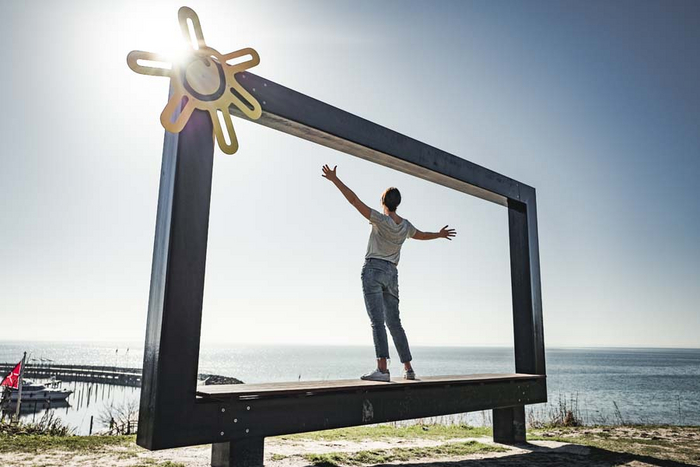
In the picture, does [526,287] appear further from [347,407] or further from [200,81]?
[200,81]

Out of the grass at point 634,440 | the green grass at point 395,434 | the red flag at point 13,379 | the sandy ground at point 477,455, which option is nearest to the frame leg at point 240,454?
the sandy ground at point 477,455

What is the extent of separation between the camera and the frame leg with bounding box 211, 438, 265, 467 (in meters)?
3.16

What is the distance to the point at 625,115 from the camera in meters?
12.5

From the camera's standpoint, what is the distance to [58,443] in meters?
4.36

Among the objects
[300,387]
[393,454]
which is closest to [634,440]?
[393,454]

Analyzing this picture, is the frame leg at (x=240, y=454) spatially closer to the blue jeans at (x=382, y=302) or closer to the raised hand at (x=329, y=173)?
the blue jeans at (x=382, y=302)

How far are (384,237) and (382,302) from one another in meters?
0.55

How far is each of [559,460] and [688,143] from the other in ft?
45.5

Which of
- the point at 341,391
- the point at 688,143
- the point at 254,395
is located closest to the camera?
the point at 254,395

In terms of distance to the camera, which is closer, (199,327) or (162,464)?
(199,327)

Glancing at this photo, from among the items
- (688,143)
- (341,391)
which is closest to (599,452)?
(341,391)

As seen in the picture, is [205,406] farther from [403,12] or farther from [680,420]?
[680,420]

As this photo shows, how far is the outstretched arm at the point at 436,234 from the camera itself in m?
4.57

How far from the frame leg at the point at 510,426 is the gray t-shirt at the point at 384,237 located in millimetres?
2282
